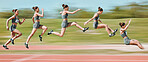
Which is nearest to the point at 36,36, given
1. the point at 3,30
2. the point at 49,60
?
the point at 3,30

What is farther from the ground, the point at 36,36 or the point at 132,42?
the point at 132,42

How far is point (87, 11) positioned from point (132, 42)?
1525 cm

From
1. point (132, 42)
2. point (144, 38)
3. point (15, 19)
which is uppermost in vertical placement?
point (15, 19)

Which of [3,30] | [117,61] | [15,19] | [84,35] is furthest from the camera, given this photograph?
[3,30]

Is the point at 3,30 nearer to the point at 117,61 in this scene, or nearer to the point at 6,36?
the point at 6,36

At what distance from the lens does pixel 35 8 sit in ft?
42.1

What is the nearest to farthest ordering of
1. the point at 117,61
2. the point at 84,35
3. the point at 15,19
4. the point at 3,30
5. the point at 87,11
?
the point at 15,19, the point at 117,61, the point at 87,11, the point at 84,35, the point at 3,30

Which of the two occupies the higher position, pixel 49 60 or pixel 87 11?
pixel 87 11

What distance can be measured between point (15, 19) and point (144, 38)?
23.7 m

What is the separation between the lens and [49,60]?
16.2 meters

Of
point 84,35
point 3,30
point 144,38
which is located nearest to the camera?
point 144,38

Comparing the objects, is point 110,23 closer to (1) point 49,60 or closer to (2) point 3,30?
(2) point 3,30

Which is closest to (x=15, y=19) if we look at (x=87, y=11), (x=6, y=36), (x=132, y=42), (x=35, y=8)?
(x=35, y=8)

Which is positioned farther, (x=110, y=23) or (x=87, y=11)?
(x=110, y=23)
